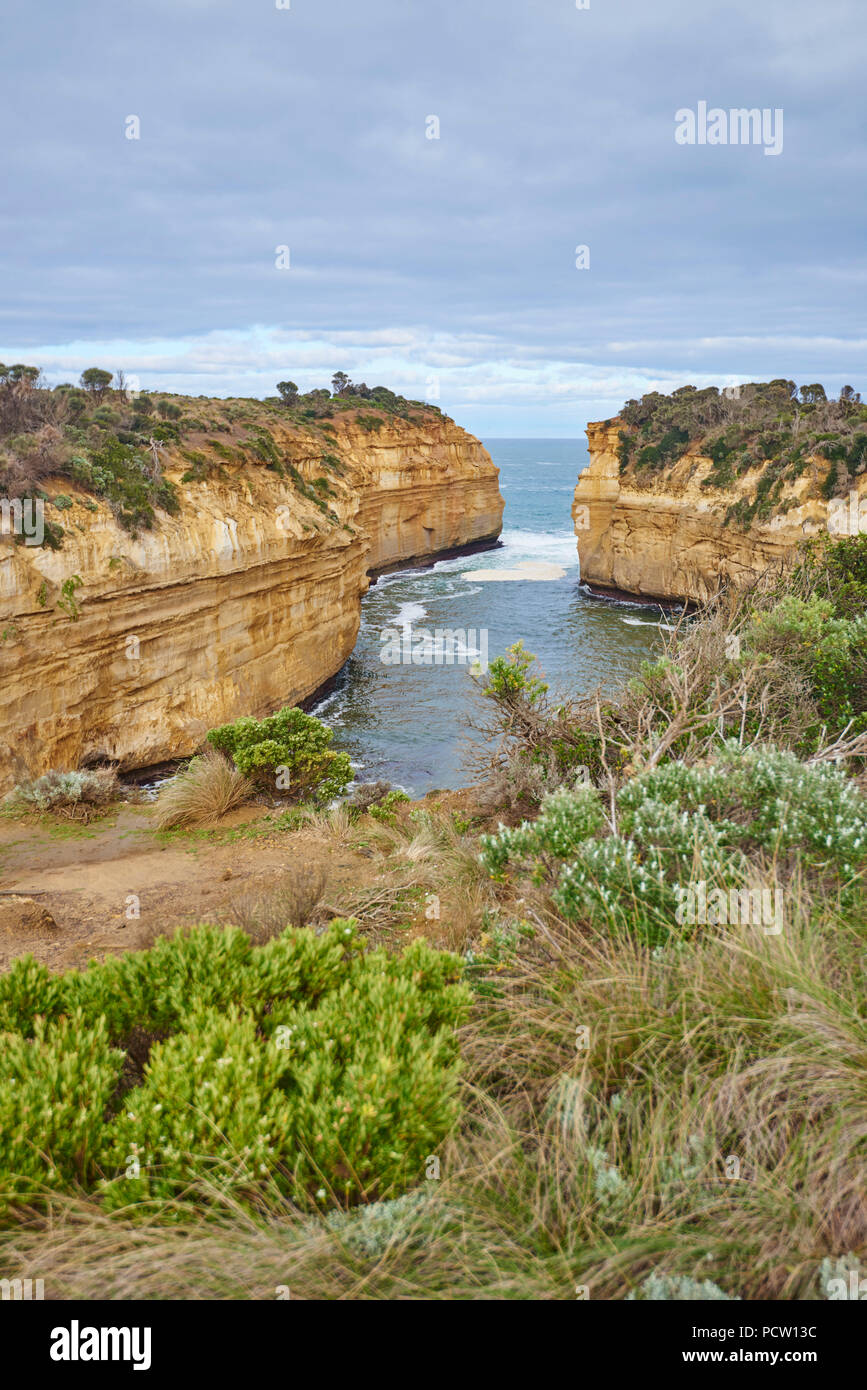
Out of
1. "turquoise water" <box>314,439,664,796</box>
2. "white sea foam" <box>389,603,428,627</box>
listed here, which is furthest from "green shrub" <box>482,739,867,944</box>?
"white sea foam" <box>389,603,428,627</box>

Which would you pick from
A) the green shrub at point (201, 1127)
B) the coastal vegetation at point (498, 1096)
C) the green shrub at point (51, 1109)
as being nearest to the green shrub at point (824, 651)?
the coastal vegetation at point (498, 1096)

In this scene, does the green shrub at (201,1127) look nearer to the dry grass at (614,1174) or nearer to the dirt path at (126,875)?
the dry grass at (614,1174)

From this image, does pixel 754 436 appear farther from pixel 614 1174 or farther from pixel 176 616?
pixel 614 1174

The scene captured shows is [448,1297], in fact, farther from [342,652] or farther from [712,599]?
[342,652]

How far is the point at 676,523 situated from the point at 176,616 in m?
28.0

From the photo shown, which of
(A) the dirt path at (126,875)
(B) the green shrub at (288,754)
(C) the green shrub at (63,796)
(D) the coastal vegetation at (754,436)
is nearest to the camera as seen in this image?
(A) the dirt path at (126,875)

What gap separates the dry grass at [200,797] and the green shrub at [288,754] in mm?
709

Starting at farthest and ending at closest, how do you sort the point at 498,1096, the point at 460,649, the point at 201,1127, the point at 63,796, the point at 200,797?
the point at 460,649
the point at 63,796
the point at 200,797
the point at 498,1096
the point at 201,1127

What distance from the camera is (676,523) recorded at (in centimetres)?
3838

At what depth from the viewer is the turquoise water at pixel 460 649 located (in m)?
21.3

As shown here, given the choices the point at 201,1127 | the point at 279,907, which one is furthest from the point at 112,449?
the point at 201,1127

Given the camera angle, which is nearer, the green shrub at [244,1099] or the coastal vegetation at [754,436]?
the green shrub at [244,1099]

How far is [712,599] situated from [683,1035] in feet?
27.1
